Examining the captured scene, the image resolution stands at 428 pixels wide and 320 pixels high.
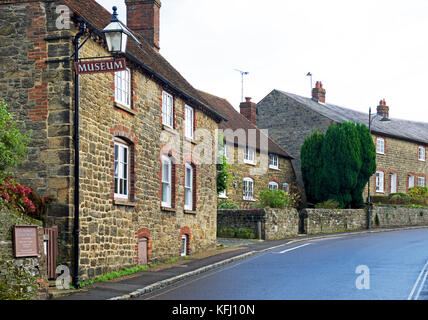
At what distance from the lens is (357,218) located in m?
34.5

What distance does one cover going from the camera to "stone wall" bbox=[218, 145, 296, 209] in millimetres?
32531

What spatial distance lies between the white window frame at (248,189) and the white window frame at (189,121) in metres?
12.7

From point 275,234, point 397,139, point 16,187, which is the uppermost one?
point 397,139

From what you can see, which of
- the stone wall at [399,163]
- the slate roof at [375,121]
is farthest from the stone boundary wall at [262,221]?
the stone wall at [399,163]

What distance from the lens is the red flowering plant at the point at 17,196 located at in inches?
455

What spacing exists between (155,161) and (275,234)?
38.3 feet

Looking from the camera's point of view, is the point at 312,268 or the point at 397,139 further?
the point at 397,139

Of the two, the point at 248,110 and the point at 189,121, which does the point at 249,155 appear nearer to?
the point at 248,110

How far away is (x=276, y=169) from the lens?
3750cm

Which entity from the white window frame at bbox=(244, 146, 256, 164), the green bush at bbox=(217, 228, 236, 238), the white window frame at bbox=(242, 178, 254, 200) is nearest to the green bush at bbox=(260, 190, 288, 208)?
the green bush at bbox=(217, 228, 236, 238)

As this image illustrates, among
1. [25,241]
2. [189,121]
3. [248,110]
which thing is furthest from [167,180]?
[248,110]

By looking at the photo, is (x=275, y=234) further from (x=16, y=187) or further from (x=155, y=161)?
(x=16, y=187)

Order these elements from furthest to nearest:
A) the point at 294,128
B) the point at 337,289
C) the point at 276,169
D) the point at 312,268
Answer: the point at 294,128
the point at 276,169
the point at 312,268
the point at 337,289
